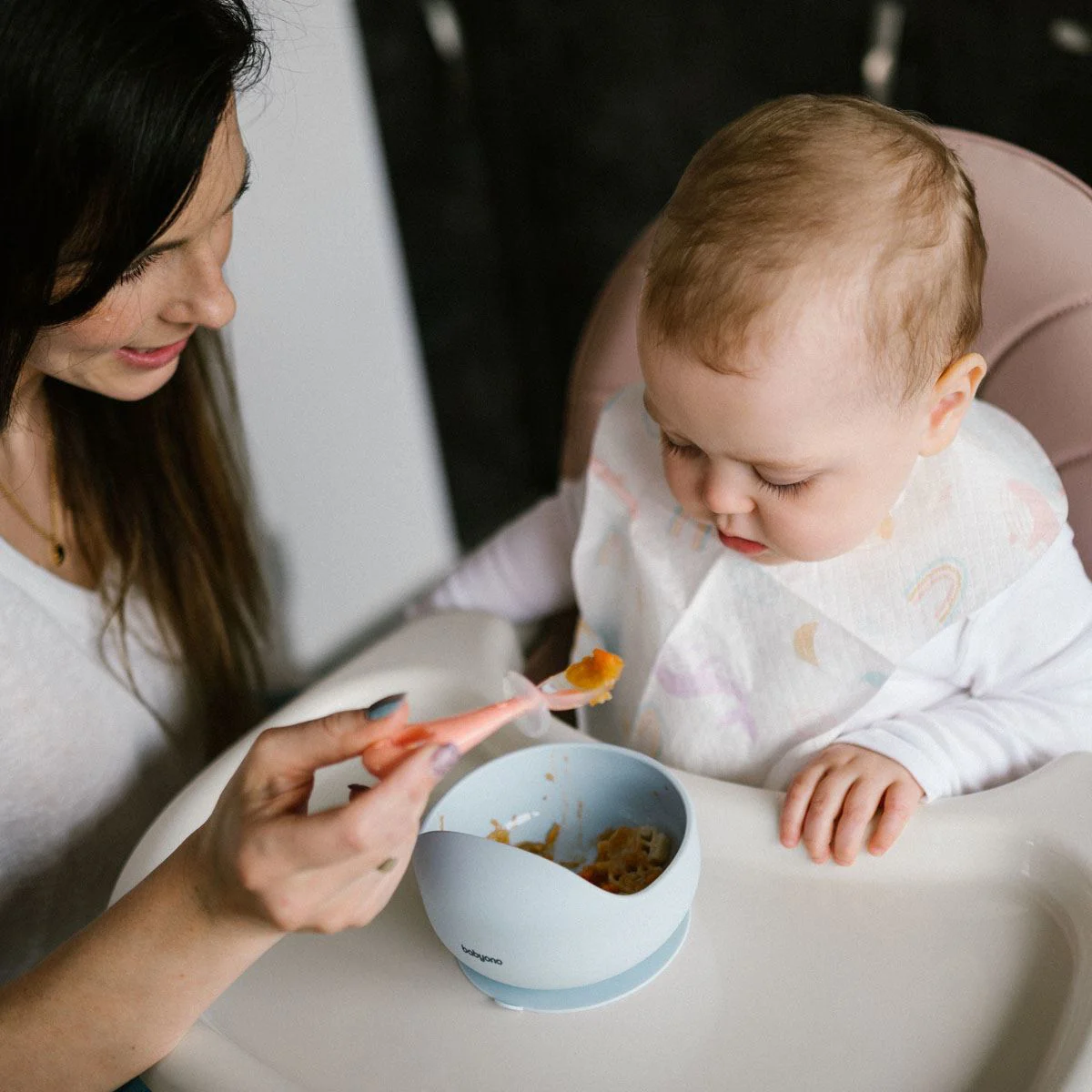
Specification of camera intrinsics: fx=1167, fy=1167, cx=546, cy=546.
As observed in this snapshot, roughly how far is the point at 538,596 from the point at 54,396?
48 cm

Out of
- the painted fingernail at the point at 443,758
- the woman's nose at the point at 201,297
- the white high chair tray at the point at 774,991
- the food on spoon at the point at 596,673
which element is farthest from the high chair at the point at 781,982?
the woman's nose at the point at 201,297

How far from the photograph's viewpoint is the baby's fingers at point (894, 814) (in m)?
0.79

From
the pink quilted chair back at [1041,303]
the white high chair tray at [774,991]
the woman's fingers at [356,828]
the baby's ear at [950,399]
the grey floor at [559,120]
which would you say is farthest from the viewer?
the grey floor at [559,120]

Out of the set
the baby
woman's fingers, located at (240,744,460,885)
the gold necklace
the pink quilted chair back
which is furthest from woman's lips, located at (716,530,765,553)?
the gold necklace

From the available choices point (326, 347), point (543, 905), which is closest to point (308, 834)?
point (543, 905)

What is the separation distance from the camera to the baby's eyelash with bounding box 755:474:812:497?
82 cm

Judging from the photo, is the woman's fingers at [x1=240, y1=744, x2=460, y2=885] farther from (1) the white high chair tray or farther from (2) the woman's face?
(2) the woman's face

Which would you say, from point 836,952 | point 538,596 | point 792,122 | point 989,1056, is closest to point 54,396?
point 538,596

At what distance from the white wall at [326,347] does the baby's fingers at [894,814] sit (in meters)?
1.04

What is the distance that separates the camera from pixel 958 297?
0.79 metres

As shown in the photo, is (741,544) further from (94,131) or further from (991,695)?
(94,131)

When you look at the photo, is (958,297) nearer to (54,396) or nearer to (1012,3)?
(54,396)

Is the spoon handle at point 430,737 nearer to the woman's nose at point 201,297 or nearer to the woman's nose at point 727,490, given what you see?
the woman's nose at point 727,490

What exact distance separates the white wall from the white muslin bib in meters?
0.71
